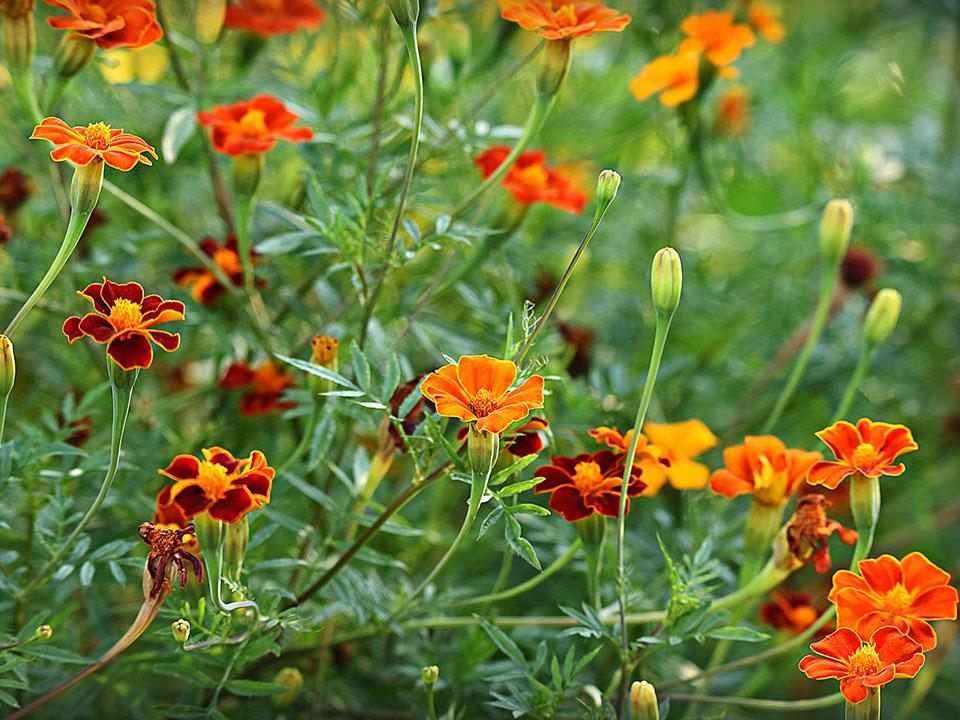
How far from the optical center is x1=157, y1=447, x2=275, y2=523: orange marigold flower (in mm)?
511

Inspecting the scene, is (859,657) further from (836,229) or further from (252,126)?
(252,126)

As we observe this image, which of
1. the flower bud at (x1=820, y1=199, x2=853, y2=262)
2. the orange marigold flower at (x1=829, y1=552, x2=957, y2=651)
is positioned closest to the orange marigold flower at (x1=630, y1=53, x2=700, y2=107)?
the flower bud at (x1=820, y1=199, x2=853, y2=262)

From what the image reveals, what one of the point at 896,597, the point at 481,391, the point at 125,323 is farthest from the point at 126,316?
the point at 896,597

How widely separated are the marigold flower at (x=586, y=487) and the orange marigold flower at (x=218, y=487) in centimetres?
14

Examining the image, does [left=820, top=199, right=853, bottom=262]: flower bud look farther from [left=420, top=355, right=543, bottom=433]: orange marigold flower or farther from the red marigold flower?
[left=420, top=355, right=543, bottom=433]: orange marigold flower

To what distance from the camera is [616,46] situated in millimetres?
1163

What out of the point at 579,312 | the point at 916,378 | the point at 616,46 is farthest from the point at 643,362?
the point at 616,46

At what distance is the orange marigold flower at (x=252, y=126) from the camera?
2.05ft

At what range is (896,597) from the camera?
1.76 ft

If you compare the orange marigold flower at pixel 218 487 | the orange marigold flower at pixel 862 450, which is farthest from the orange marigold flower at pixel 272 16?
the orange marigold flower at pixel 862 450

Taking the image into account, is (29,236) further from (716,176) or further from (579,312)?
(716,176)

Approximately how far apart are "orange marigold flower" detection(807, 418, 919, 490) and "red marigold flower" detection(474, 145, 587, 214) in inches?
A: 8.7

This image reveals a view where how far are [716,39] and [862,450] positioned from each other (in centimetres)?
38

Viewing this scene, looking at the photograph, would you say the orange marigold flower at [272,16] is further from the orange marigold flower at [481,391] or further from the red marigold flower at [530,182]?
the orange marigold flower at [481,391]
